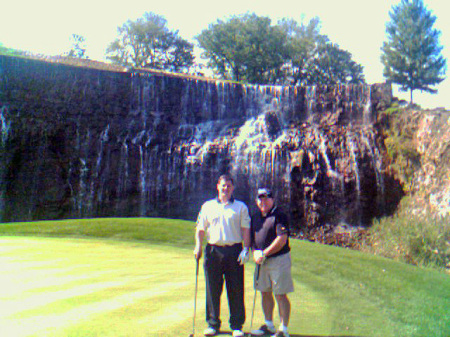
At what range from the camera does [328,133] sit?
23031 millimetres

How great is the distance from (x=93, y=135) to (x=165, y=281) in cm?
1692

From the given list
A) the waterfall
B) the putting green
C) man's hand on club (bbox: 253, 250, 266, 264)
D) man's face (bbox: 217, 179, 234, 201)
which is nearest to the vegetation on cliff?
the putting green

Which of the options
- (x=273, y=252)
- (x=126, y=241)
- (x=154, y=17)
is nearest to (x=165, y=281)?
(x=273, y=252)

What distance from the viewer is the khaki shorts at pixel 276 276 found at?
5.11 metres

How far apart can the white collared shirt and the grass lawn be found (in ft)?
3.23

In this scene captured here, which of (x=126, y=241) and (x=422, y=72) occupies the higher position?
(x=422, y=72)

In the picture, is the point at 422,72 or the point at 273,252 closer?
the point at 273,252

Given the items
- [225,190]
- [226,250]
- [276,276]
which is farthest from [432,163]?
[226,250]

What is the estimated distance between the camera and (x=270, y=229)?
5.18 metres

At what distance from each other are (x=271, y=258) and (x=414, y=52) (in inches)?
1940

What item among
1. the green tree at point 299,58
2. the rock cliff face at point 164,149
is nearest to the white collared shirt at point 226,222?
the rock cliff face at point 164,149

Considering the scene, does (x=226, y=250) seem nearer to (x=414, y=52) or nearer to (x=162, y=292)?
(x=162, y=292)

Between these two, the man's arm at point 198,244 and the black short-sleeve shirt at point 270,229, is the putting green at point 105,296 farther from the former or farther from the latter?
the black short-sleeve shirt at point 270,229

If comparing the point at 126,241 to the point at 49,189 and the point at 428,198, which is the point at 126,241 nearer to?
the point at 49,189
